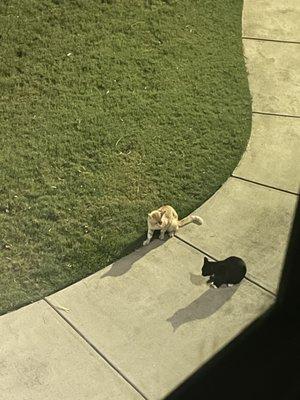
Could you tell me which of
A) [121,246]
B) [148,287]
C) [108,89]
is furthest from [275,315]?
[108,89]

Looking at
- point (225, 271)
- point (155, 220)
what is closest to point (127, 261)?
point (155, 220)

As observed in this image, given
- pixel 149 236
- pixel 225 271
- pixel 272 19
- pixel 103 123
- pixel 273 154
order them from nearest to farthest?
pixel 225 271 → pixel 149 236 → pixel 273 154 → pixel 103 123 → pixel 272 19

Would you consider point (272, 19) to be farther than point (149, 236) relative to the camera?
Yes

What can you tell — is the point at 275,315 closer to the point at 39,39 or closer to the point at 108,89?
the point at 108,89

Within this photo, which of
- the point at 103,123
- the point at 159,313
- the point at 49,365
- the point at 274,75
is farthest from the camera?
the point at 274,75

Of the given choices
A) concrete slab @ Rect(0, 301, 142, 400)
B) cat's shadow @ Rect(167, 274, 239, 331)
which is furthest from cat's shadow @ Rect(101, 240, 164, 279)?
concrete slab @ Rect(0, 301, 142, 400)

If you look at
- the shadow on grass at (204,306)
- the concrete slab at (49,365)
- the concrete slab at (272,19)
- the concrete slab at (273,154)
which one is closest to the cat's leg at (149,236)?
the shadow on grass at (204,306)

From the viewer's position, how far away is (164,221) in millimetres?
4262

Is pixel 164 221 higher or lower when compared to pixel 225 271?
higher

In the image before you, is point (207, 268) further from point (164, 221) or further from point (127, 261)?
point (127, 261)

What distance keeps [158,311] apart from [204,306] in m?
0.33

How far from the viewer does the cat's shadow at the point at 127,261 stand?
4.18 metres

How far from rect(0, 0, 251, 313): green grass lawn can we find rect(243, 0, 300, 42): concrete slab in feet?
0.72

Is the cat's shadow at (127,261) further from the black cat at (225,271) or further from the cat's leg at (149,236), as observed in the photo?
the black cat at (225,271)
